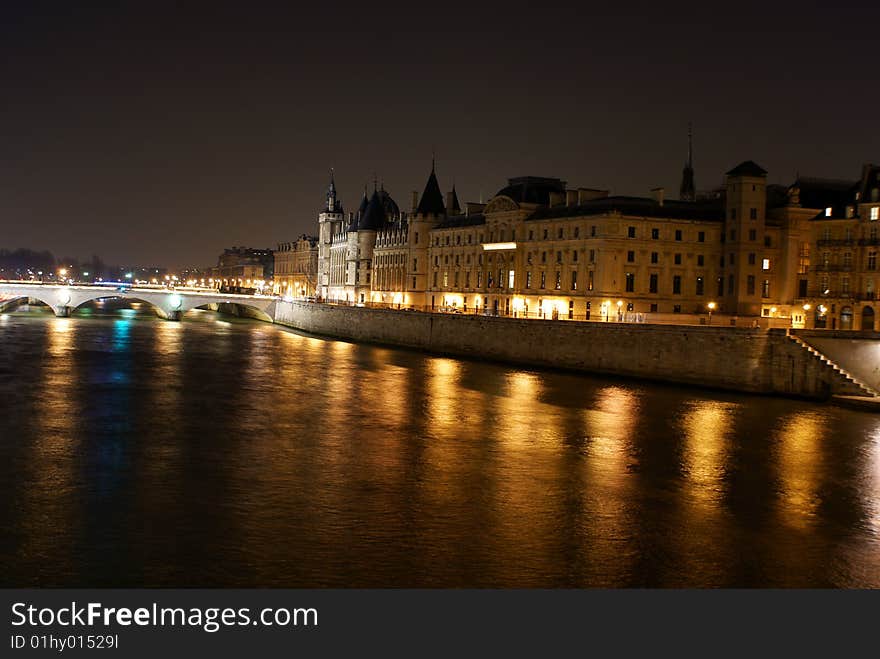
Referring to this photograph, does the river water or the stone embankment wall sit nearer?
the river water

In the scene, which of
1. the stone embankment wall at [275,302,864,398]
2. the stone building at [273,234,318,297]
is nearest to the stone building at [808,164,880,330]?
the stone embankment wall at [275,302,864,398]

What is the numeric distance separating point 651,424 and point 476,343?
2594 cm

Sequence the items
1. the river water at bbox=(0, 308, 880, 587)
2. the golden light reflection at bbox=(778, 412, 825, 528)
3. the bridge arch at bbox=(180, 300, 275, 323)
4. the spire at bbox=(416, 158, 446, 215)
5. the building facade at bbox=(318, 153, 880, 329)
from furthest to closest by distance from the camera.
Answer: the bridge arch at bbox=(180, 300, 275, 323), the spire at bbox=(416, 158, 446, 215), the building facade at bbox=(318, 153, 880, 329), the golden light reflection at bbox=(778, 412, 825, 528), the river water at bbox=(0, 308, 880, 587)

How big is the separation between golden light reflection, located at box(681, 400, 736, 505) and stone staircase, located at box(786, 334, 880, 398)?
452 centimetres

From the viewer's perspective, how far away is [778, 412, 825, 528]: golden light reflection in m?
20.2

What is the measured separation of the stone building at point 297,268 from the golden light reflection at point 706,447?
10331 cm

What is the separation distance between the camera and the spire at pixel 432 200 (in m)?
88.6

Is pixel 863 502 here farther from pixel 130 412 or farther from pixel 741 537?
pixel 130 412

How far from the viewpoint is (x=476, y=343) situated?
185 ft

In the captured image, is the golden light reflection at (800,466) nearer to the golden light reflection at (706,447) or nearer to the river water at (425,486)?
the river water at (425,486)

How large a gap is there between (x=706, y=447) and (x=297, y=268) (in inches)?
5021

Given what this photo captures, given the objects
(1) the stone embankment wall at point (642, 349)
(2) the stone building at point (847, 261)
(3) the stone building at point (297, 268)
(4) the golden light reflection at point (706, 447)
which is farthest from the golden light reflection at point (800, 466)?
(3) the stone building at point (297, 268)

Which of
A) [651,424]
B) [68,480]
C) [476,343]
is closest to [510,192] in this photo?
[476,343]

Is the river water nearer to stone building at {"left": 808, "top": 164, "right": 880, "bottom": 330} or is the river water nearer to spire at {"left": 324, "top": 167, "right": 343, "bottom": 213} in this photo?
stone building at {"left": 808, "top": 164, "right": 880, "bottom": 330}
